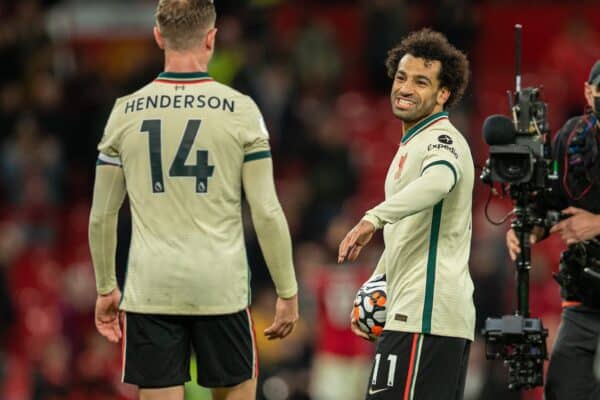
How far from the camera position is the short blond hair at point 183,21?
6.44 m

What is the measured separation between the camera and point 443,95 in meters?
6.88

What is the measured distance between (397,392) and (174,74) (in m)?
1.73

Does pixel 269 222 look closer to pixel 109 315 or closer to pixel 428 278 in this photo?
pixel 428 278

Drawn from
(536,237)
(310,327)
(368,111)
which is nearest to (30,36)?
(368,111)

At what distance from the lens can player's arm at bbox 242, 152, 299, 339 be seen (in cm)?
643

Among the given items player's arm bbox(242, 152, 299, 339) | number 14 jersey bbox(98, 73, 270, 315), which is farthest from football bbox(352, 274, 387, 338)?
number 14 jersey bbox(98, 73, 270, 315)

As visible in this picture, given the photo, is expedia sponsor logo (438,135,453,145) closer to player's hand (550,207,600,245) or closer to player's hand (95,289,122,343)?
player's hand (550,207,600,245)

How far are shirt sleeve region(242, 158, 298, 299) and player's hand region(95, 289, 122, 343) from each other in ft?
2.49

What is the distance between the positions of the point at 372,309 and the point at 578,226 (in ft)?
3.83

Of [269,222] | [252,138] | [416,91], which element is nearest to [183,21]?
[252,138]

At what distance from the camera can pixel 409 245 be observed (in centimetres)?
667

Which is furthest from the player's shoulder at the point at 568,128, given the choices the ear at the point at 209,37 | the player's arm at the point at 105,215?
the player's arm at the point at 105,215

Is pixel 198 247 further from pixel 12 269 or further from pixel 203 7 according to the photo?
pixel 12 269

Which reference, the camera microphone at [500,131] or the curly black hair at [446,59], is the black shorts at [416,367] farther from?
the curly black hair at [446,59]
